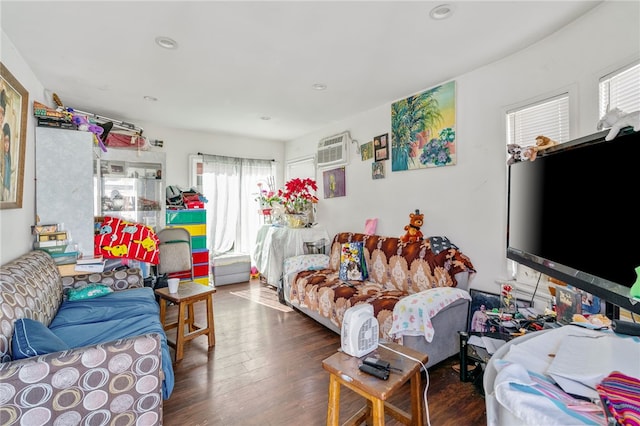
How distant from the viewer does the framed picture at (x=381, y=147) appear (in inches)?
131

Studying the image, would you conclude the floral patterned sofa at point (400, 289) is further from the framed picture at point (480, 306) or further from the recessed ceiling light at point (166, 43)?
the recessed ceiling light at point (166, 43)

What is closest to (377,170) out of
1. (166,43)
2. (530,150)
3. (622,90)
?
(530,150)

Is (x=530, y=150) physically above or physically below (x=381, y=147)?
below

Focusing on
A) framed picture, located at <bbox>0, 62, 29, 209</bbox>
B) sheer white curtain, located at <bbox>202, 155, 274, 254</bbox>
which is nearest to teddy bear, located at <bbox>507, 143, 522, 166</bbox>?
framed picture, located at <bbox>0, 62, 29, 209</bbox>

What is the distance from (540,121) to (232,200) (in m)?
4.14

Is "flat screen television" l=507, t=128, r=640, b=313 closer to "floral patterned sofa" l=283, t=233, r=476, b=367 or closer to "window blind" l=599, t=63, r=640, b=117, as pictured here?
"window blind" l=599, t=63, r=640, b=117

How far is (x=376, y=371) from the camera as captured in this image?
4.26ft

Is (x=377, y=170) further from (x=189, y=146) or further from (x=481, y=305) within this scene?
(x=189, y=146)

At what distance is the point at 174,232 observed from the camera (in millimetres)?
3928

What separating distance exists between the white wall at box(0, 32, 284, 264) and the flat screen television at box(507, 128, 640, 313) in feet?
10.2

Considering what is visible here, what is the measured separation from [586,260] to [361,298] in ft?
5.39

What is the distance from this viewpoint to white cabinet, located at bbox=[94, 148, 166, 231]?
3.56m

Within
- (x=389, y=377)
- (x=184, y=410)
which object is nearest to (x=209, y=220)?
(x=184, y=410)

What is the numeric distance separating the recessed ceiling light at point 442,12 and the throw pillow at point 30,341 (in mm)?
2529
